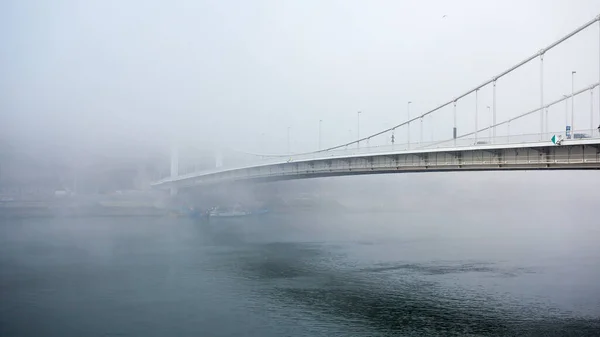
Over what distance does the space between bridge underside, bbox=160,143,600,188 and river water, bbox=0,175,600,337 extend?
563 cm

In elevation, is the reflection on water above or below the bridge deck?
below

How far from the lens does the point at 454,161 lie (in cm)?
2459

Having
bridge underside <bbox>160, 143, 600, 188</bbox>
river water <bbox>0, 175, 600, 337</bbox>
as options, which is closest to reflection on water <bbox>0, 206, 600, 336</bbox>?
river water <bbox>0, 175, 600, 337</bbox>

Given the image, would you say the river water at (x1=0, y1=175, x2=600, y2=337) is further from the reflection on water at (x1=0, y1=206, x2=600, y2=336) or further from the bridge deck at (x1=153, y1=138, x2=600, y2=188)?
the bridge deck at (x1=153, y1=138, x2=600, y2=188)

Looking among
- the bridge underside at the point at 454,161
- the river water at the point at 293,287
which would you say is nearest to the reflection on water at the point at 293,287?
the river water at the point at 293,287

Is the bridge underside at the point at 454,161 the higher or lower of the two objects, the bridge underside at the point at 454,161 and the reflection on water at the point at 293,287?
the higher

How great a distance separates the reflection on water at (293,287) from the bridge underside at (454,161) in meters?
5.63

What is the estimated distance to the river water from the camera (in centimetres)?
1744

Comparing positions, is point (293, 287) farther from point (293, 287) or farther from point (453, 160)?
point (453, 160)

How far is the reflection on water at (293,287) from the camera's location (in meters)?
17.5

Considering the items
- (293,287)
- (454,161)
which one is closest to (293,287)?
(293,287)

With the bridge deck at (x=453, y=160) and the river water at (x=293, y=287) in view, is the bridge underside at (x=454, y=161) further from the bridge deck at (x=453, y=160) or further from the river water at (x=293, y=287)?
the river water at (x=293, y=287)

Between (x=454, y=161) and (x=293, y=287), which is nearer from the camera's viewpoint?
(x=293, y=287)

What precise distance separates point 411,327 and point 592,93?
1481 centimetres
